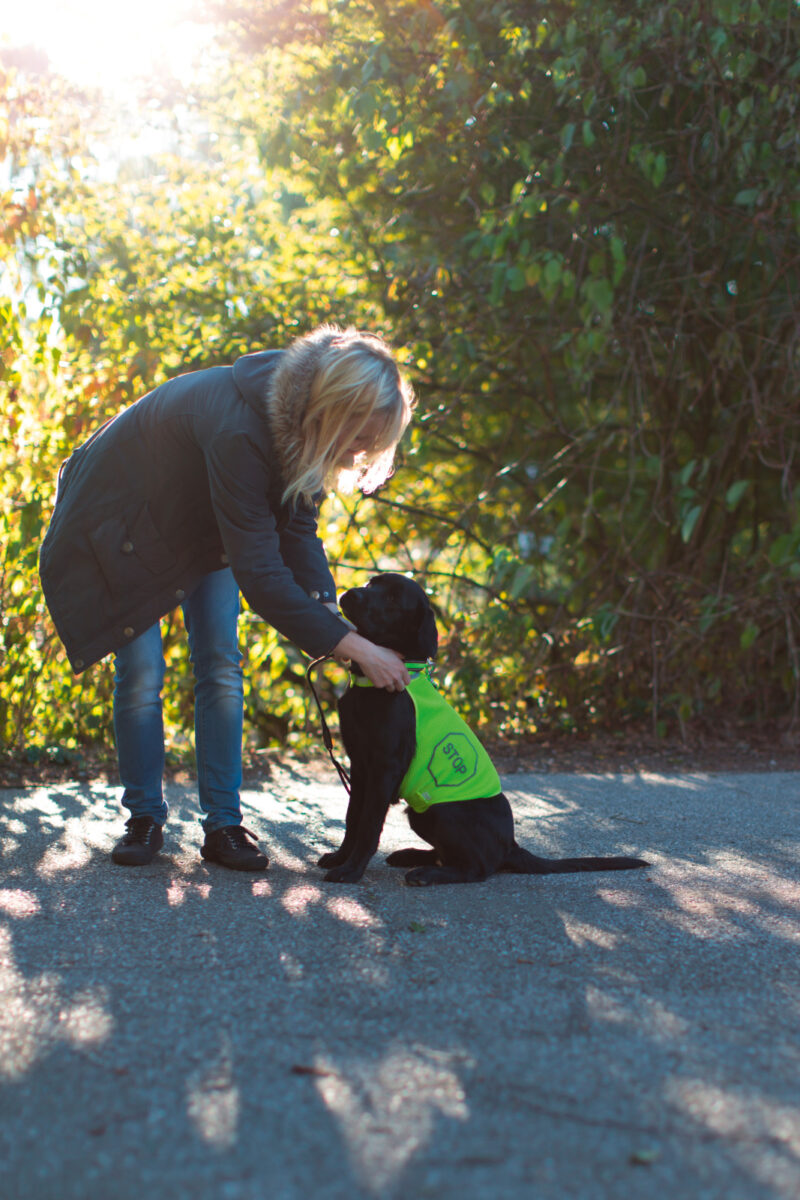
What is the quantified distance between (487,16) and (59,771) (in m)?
4.43

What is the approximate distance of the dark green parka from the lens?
8.92 ft

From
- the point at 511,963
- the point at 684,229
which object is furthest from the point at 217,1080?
the point at 684,229

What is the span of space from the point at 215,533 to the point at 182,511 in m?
0.13

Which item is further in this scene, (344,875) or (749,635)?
(749,635)

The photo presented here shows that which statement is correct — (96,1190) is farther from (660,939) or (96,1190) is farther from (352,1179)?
(660,939)

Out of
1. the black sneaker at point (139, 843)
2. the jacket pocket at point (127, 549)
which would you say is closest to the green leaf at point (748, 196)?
the jacket pocket at point (127, 549)

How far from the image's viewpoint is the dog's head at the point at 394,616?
300cm

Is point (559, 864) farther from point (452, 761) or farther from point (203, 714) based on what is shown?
point (203, 714)

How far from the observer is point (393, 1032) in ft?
5.92

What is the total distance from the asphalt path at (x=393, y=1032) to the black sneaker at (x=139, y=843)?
5 cm

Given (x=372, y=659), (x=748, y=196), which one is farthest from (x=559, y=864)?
(x=748, y=196)

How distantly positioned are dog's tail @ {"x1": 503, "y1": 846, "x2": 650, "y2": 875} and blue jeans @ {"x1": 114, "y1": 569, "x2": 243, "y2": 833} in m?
0.91

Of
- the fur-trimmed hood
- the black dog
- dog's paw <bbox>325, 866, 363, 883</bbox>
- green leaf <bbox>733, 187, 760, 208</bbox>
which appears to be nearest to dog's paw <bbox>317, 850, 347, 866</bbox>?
the black dog

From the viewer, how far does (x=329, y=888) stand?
2768 mm
